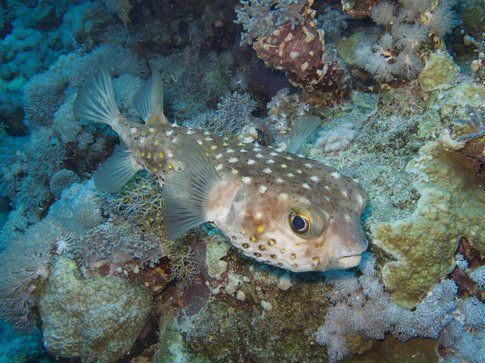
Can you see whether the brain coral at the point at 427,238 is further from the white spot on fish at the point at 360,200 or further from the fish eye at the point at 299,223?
the fish eye at the point at 299,223

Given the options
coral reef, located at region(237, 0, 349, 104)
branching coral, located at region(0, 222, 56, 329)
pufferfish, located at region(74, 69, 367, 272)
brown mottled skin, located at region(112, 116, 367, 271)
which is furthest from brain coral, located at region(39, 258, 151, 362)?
coral reef, located at region(237, 0, 349, 104)

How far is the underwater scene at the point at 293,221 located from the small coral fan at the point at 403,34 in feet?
0.08

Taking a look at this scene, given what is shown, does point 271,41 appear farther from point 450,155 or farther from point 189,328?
point 189,328

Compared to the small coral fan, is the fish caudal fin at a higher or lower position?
lower

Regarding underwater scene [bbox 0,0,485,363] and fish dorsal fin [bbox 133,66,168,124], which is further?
fish dorsal fin [bbox 133,66,168,124]

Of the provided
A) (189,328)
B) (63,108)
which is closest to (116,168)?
(189,328)

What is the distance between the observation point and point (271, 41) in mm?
4973

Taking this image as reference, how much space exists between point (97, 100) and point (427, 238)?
4.15 metres

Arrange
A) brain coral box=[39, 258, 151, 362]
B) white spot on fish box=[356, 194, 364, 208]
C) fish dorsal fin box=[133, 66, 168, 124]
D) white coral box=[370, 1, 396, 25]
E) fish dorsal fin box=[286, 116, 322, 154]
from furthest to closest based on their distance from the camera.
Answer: white coral box=[370, 1, 396, 25] → fish dorsal fin box=[133, 66, 168, 124] → brain coral box=[39, 258, 151, 362] → fish dorsal fin box=[286, 116, 322, 154] → white spot on fish box=[356, 194, 364, 208]

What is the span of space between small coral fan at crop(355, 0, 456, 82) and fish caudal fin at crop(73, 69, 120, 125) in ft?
11.3

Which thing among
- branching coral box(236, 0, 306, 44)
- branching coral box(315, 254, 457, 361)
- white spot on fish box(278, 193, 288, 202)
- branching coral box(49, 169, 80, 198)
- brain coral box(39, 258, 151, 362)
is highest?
branching coral box(236, 0, 306, 44)

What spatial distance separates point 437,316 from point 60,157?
709 cm

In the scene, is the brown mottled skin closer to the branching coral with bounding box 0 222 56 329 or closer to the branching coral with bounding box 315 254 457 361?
the branching coral with bounding box 315 254 457 361

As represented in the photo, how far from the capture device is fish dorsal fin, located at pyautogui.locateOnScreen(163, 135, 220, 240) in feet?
9.83
